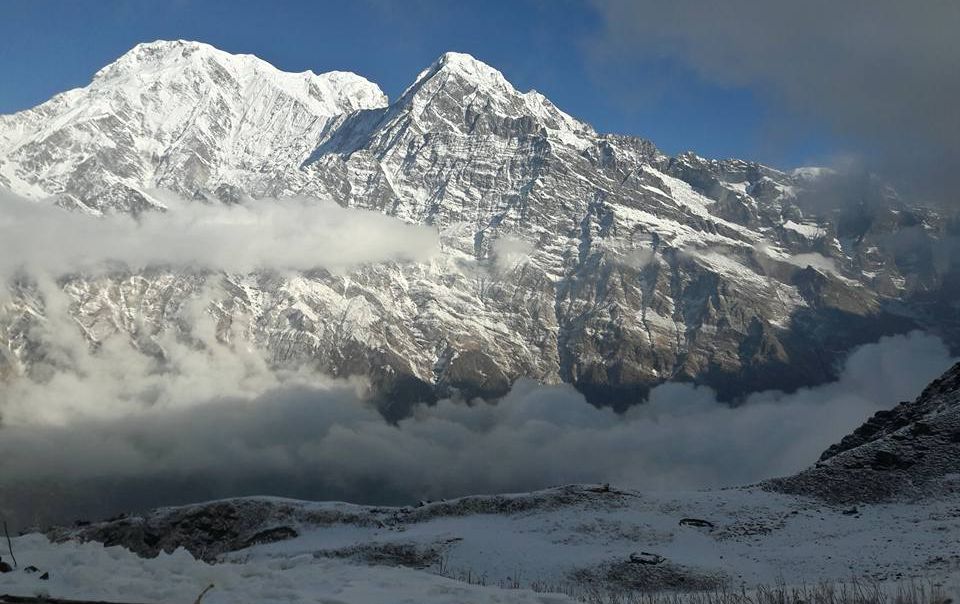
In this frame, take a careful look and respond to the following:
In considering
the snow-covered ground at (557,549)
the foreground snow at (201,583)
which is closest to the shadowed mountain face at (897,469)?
the snow-covered ground at (557,549)

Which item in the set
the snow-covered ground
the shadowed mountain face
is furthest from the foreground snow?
the shadowed mountain face

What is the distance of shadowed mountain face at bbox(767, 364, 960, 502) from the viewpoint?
6191cm

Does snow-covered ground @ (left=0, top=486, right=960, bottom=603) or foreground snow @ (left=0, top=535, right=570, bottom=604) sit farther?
snow-covered ground @ (left=0, top=486, right=960, bottom=603)

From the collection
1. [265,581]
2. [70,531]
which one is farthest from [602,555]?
[70,531]

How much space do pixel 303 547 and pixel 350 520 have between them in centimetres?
792

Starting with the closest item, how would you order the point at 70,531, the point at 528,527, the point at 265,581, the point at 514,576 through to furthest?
1. the point at 265,581
2. the point at 514,576
3. the point at 528,527
4. the point at 70,531

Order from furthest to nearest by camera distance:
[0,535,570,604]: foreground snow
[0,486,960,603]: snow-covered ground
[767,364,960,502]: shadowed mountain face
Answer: [767,364,960,502]: shadowed mountain face < [0,486,960,603]: snow-covered ground < [0,535,570,604]: foreground snow

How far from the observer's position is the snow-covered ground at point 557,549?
22.6 m

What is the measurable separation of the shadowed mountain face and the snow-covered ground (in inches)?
97.7

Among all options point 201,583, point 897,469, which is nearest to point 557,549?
point 897,469

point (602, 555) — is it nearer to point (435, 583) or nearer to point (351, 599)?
point (435, 583)

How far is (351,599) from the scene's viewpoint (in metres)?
21.5

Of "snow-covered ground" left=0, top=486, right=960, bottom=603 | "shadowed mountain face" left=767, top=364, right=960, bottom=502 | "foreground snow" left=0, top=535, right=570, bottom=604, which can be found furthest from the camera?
"shadowed mountain face" left=767, top=364, right=960, bottom=502

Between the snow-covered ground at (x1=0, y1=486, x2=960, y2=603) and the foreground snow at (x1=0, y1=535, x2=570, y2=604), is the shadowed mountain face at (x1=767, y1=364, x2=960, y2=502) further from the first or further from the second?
the foreground snow at (x1=0, y1=535, x2=570, y2=604)
